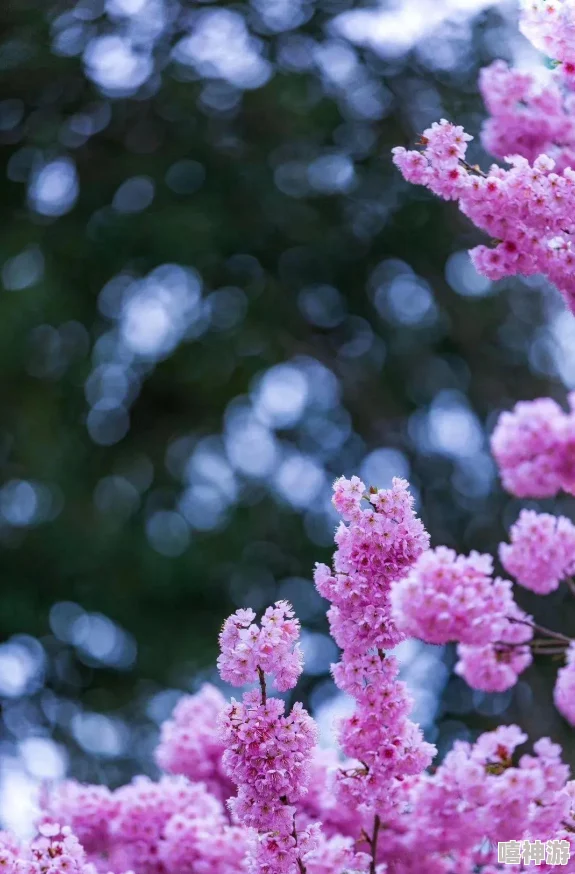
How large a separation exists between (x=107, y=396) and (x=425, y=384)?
1595mm

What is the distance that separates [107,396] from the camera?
6219 mm

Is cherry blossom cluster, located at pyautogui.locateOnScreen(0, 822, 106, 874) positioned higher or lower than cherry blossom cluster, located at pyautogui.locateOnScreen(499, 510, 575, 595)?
lower

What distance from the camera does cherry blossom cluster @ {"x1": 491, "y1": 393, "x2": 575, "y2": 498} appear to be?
117cm

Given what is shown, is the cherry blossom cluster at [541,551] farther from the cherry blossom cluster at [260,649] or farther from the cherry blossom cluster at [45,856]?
the cherry blossom cluster at [45,856]

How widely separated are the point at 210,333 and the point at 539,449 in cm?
508

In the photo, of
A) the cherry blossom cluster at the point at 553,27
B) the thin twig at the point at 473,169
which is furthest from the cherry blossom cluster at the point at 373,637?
the cherry blossom cluster at the point at 553,27

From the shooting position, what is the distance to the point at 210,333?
619 centimetres

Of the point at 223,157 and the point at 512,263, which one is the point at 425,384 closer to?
the point at 223,157

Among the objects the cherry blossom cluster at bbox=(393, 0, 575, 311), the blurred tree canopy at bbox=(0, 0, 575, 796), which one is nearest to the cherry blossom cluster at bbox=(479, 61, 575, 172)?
the cherry blossom cluster at bbox=(393, 0, 575, 311)

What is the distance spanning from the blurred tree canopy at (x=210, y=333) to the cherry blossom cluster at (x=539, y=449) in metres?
4.49

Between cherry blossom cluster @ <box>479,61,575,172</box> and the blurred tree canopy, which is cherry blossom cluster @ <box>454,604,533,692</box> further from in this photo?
the blurred tree canopy

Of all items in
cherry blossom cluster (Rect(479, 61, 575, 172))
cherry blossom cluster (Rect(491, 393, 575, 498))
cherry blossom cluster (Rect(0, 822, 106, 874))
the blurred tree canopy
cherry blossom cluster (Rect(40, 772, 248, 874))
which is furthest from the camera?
the blurred tree canopy

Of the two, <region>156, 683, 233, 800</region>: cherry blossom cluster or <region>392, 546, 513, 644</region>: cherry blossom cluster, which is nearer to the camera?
<region>392, 546, 513, 644</region>: cherry blossom cluster

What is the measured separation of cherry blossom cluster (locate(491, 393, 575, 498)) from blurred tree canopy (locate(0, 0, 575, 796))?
4.49m
